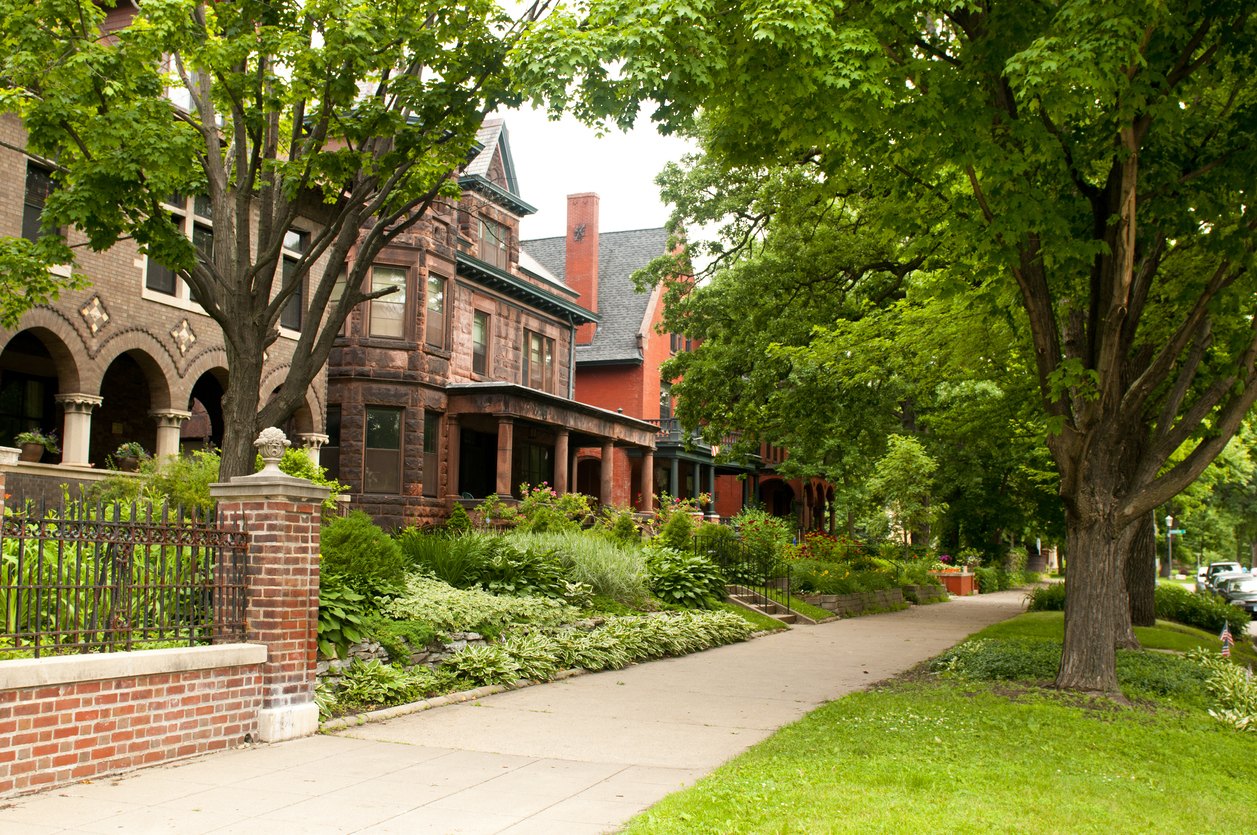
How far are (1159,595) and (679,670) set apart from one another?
15566 millimetres

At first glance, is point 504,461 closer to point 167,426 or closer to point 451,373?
point 451,373

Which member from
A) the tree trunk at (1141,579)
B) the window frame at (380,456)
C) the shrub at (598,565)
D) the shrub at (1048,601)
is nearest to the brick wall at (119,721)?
the shrub at (598,565)

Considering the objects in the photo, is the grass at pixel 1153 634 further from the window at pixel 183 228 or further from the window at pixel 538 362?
the window at pixel 183 228

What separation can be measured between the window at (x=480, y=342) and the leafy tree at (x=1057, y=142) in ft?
55.8

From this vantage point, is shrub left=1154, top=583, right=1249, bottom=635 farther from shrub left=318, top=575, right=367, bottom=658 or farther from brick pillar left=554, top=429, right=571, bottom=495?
shrub left=318, top=575, right=367, bottom=658

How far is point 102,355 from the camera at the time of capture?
17.0 metres

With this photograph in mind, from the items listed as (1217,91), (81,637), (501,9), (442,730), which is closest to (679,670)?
(442,730)

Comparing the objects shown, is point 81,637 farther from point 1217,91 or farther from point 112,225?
point 1217,91

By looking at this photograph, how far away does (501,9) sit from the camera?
1182 cm

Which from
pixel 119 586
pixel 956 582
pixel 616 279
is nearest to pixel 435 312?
pixel 616 279

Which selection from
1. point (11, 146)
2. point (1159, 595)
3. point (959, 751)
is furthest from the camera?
point (1159, 595)

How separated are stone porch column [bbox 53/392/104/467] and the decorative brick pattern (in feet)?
36.3

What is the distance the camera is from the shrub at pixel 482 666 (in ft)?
34.3

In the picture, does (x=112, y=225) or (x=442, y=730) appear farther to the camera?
(x=112, y=225)
